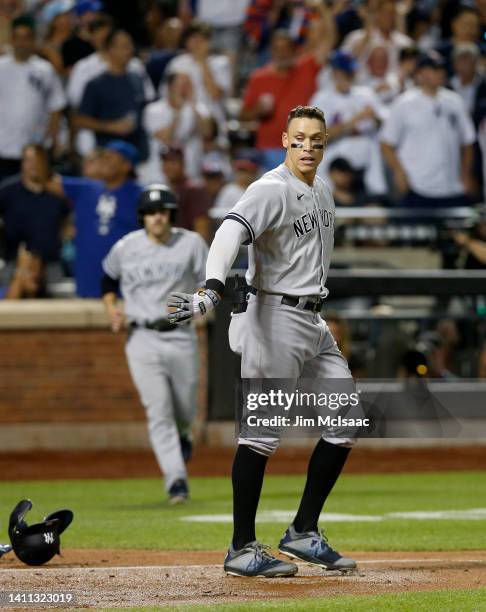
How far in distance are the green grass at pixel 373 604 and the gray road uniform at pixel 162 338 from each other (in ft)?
14.9

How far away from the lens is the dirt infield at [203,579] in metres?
5.75

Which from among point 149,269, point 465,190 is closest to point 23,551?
point 149,269

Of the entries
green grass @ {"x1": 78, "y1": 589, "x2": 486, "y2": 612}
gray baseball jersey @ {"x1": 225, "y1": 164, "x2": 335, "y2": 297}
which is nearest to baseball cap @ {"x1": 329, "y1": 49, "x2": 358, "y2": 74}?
gray baseball jersey @ {"x1": 225, "y1": 164, "x2": 335, "y2": 297}

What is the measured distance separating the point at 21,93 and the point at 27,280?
2.20 m

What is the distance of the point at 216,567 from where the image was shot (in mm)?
6715

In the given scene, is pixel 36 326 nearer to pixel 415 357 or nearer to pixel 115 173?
pixel 115 173

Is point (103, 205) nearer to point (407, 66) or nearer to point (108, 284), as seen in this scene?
point (108, 284)

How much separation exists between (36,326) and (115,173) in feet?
6.55

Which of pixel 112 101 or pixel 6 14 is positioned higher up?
pixel 6 14

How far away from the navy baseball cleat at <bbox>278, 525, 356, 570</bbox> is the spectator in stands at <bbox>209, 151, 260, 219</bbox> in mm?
8250

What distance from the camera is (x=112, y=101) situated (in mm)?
15570

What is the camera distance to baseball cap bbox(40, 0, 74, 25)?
17.1 m

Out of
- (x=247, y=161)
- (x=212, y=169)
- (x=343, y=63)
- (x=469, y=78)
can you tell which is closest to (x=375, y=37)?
(x=469, y=78)
